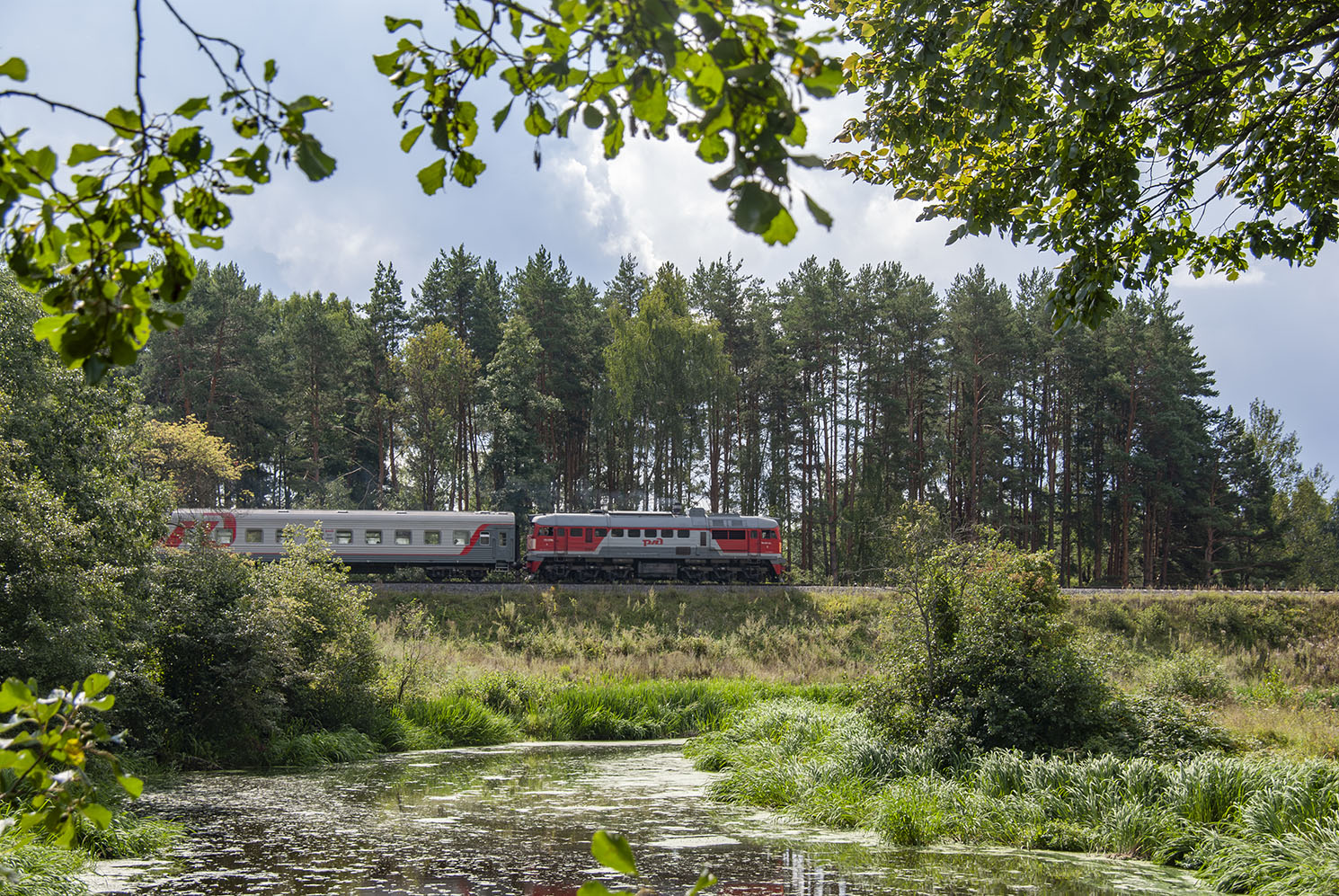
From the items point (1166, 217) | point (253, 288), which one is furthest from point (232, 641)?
point (253, 288)

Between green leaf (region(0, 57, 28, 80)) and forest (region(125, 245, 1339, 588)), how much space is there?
36071 millimetres

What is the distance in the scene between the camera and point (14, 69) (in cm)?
173

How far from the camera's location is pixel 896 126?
6594 mm

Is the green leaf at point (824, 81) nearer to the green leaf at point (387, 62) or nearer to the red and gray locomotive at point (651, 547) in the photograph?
the green leaf at point (387, 62)

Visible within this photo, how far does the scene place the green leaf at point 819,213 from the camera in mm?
1516

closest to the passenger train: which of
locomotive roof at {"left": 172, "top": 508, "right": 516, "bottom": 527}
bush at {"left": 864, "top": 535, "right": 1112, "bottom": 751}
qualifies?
locomotive roof at {"left": 172, "top": 508, "right": 516, "bottom": 527}

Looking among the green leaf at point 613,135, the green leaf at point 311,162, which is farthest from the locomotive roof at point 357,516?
the green leaf at point 613,135

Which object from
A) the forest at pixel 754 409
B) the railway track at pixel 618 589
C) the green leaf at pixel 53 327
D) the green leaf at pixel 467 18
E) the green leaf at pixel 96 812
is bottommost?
the green leaf at pixel 96 812

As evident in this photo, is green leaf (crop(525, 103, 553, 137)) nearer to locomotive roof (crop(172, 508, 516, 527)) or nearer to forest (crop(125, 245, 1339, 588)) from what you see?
locomotive roof (crop(172, 508, 516, 527))

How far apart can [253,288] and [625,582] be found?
95.6 feet

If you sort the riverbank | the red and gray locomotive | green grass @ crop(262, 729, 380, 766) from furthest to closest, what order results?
the red and gray locomotive → the riverbank → green grass @ crop(262, 729, 380, 766)

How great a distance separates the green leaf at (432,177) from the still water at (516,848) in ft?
15.5

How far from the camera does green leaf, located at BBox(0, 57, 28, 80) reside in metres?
1.72

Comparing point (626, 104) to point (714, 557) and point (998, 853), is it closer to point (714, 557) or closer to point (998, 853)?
point (998, 853)
